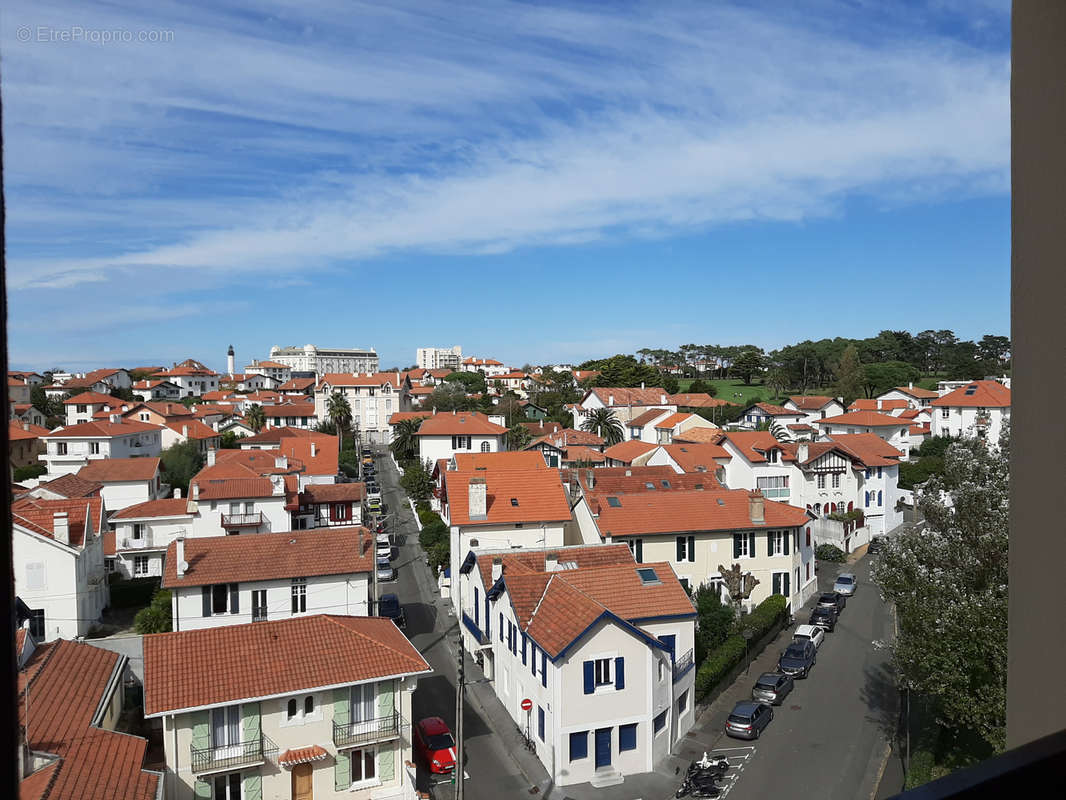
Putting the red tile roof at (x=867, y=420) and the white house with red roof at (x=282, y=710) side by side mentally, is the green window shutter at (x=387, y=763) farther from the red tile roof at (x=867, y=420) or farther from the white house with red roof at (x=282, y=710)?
the red tile roof at (x=867, y=420)

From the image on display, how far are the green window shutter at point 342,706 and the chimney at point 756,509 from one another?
544 inches

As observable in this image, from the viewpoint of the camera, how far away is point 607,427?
48.9 metres

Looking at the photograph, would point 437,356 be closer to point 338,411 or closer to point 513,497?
point 338,411

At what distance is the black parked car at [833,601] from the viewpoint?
22969mm

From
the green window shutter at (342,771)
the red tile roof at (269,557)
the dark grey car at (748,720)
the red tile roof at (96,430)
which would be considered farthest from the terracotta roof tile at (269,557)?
the red tile roof at (96,430)

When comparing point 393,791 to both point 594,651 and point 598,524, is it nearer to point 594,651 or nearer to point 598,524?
point 594,651

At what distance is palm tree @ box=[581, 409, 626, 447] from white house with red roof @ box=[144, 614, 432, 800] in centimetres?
3495

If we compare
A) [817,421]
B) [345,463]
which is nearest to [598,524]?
[345,463]

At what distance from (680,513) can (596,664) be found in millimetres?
9220

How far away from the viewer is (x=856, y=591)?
84.3ft

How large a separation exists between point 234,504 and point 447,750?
15079 millimetres

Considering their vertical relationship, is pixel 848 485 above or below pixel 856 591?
above

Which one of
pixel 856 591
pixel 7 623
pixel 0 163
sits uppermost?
pixel 0 163

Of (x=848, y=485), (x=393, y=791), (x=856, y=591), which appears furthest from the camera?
(x=848, y=485)
